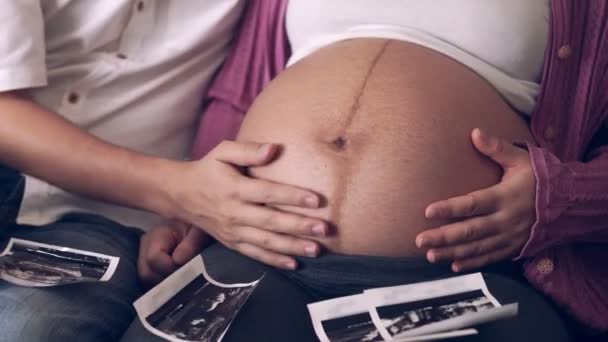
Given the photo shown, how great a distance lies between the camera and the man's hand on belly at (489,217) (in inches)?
34.7

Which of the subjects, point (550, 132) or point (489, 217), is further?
point (550, 132)

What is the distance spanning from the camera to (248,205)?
0.92 metres

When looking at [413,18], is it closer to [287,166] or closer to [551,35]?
[551,35]

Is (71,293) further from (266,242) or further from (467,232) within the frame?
(467,232)

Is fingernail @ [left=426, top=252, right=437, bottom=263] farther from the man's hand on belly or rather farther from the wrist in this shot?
the wrist

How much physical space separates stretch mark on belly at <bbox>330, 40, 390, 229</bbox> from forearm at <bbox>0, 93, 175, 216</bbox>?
0.85 feet

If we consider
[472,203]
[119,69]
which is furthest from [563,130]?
[119,69]

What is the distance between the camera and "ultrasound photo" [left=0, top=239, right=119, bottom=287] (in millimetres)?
868

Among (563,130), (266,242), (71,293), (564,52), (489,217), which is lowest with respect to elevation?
(71,293)

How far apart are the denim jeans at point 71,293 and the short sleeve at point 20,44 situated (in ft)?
0.46

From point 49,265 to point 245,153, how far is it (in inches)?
11.8

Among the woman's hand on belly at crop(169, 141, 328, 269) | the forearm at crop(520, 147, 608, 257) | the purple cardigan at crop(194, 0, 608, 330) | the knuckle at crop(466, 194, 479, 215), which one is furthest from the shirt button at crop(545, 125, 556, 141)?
the woman's hand on belly at crop(169, 141, 328, 269)

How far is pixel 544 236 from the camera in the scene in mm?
929

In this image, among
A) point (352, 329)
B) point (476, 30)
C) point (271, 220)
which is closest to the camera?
point (352, 329)
